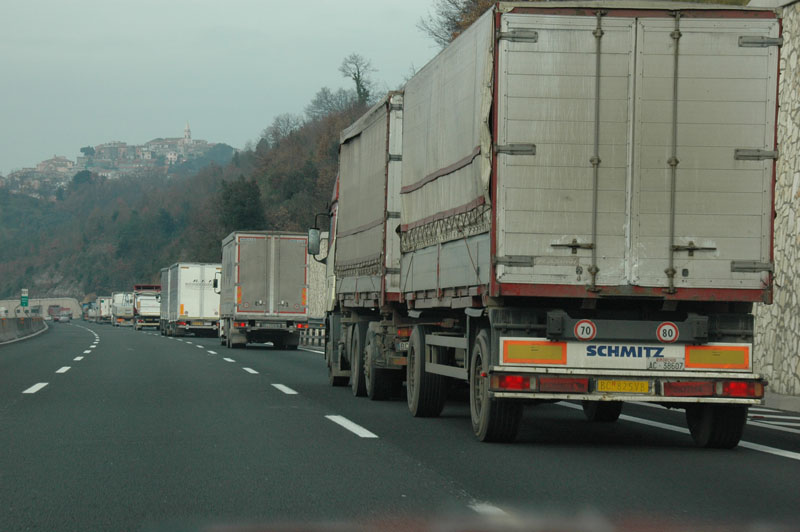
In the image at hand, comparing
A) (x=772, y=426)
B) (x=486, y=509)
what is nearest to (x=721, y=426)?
(x=772, y=426)

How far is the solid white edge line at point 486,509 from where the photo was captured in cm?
648

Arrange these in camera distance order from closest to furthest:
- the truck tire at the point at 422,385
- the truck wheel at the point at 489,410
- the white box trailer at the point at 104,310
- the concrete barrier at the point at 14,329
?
the truck wheel at the point at 489,410 < the truck tire at the point at 422,385 < the concrete barrier at the point at 14,329 < the white box trailer at the point at 104,310

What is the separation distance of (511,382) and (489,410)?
23.2 inches

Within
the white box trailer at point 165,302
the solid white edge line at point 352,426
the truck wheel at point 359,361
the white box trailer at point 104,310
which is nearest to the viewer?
the solid white edge line at point 352,426

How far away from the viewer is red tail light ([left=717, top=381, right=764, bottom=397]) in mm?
9266

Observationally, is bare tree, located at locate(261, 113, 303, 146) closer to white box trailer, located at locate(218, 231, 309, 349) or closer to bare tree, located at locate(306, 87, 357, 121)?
bare tree, located at locate(306, 87, 357, 121)

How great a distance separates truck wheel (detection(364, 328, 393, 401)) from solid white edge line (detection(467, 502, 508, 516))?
7.66 m

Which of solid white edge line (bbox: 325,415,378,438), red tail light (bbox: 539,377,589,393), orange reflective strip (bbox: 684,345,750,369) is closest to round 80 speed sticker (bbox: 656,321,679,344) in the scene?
orange reflective strip (bbox: 684,345,750,369)

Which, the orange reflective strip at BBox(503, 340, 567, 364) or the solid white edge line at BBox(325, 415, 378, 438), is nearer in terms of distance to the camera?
the orange reflective strip at BBox(503, 340, 567, 364)

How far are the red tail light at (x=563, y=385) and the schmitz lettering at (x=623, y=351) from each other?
9.8 inches

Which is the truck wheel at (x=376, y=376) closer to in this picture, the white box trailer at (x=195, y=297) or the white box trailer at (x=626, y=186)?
the white box trailer at (x=626, y=186)

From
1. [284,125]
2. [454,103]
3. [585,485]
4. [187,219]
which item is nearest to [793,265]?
[454,103]

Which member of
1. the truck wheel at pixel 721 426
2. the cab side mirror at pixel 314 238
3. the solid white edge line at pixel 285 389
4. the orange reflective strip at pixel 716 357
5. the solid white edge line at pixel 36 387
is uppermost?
the cab side mirror at pixel 314 238

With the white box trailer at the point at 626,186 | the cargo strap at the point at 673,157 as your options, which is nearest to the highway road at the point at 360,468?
the white box trailer at the point at 626,186
